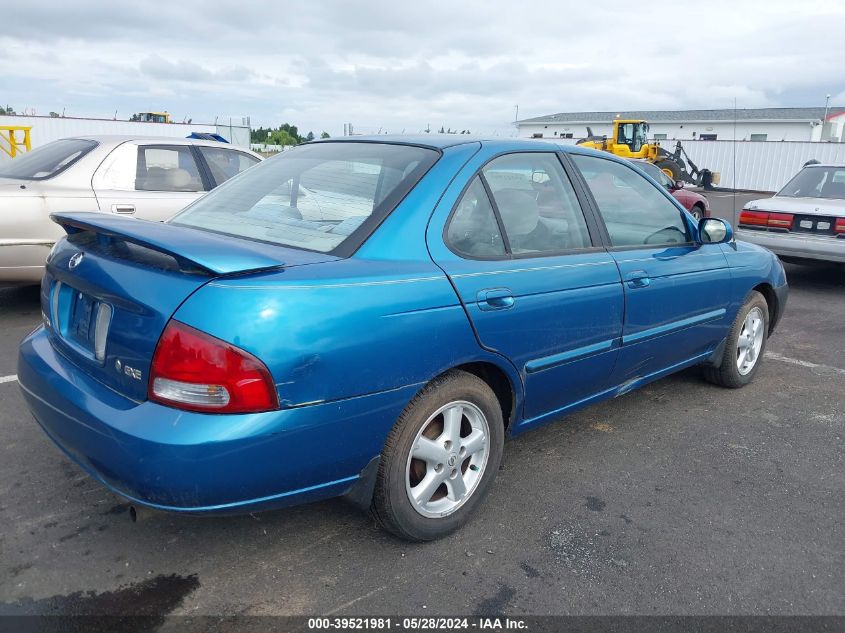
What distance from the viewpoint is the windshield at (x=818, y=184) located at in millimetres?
8375

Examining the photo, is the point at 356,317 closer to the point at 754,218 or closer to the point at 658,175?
the point at 754,218

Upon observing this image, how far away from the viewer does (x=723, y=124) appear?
55.6 metres

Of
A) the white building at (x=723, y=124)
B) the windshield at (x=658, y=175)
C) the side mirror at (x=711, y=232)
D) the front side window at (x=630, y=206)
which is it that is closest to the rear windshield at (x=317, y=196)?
the front side window at (x=630, y=206)

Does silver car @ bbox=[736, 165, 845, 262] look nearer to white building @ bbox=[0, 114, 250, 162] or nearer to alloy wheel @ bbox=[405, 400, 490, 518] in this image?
alloy wheel @ bbox=[405, 400, 490, 518]

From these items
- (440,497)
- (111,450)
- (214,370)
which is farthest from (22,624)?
(440,497)

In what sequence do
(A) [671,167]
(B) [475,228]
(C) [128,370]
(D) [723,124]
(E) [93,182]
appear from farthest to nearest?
1. (D) [723,124]
2. (A) [671,167]
3. (E) [93,182]
4. (B) [475,228]
5. (C) [128,370]

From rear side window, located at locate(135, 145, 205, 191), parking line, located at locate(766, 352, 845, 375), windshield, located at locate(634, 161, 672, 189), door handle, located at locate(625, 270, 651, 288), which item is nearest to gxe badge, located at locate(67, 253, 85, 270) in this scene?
door handle, located at locate(625, 270, 651, 288)

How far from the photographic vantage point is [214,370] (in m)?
2.03

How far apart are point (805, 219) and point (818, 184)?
925 mm

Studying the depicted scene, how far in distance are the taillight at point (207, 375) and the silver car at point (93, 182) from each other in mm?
4071

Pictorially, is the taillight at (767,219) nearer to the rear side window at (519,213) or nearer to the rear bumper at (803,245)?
the rear bumper at (803,245)

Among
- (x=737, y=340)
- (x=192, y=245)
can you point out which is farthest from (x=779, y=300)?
(x=192, y=245)

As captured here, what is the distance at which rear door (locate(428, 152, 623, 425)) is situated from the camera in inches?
105

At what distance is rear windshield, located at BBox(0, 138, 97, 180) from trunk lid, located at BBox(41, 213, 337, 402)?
361cm
